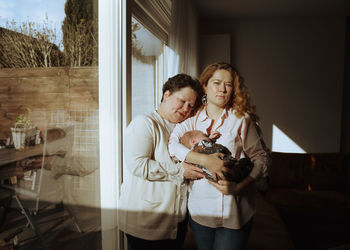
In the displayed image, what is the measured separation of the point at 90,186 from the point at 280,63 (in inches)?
156

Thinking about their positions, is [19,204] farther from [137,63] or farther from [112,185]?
[137,63]

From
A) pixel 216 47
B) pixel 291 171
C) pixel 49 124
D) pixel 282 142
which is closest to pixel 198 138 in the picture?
pixel 49 124

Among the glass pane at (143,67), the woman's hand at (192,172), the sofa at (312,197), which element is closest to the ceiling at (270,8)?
the glass pane at (143,67)

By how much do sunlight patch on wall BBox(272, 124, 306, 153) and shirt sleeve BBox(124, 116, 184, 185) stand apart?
3.74m

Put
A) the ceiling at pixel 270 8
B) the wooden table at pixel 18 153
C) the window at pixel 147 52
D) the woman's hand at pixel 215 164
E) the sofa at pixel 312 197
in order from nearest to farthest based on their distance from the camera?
the wooden table at pixel 18 153 → the woman's hand at pixel 215 164 → the window at pixel 147 52 → the sofa at pixel 312 197 → the ceiling at pixel 270 8

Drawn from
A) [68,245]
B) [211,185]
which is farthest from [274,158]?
[68,245]

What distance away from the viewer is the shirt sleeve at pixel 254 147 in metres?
1.11

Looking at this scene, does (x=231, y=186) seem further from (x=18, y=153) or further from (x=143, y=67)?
(x=143, y=67)

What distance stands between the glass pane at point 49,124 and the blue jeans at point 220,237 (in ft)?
1.94

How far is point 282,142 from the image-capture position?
4488 mm

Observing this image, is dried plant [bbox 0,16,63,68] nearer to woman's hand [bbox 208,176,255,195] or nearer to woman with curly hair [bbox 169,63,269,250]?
woman with curly hair [bbox 169,63,269,250]

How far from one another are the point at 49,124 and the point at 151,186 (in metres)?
0.50

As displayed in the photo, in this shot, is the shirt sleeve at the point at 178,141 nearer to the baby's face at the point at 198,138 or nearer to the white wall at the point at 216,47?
the baby's face at the point at 198,138

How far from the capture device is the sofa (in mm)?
2582
